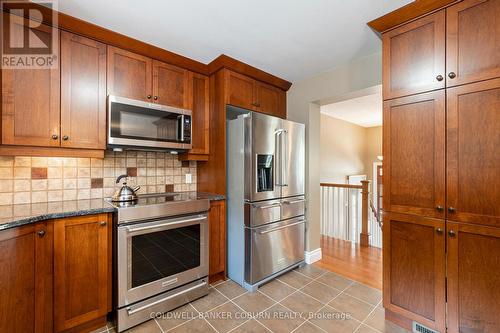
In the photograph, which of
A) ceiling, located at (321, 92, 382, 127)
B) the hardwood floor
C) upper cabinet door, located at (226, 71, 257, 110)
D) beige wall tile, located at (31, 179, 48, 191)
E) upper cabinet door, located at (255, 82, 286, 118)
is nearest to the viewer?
beige wall tile, located at (31, 179, 48, 191)

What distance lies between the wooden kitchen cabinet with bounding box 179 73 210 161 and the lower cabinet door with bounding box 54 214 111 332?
1105 mm

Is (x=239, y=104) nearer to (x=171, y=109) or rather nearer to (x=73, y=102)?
(x=171, y=109)

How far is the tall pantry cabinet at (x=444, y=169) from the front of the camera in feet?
4.61

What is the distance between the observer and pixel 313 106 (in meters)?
3.06

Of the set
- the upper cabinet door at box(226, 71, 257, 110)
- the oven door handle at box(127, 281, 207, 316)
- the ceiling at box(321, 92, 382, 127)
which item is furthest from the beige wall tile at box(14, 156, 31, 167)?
the ceiling at box(321, 92, 382, 127)

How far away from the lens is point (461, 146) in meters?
1.49

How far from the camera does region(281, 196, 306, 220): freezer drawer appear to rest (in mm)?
2627

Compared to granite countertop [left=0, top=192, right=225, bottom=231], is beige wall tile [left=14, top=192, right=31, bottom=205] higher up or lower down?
higher up

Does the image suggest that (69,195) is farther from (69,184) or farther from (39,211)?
(39,211)

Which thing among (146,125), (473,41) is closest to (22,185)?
(146,125)

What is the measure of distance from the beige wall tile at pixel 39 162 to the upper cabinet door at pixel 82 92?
35 cm

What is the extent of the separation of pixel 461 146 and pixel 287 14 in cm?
158

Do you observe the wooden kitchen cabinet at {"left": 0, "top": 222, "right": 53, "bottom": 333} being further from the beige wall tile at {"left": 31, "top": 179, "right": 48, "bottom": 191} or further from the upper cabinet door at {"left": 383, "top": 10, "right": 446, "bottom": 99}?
the upper cabinet door at {"left": 383, "top": 10, "right": 446, "bottom": 99}

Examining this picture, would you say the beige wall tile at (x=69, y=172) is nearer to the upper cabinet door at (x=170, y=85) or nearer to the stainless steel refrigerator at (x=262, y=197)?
the upper cabinet door at (x=170, y=85)
